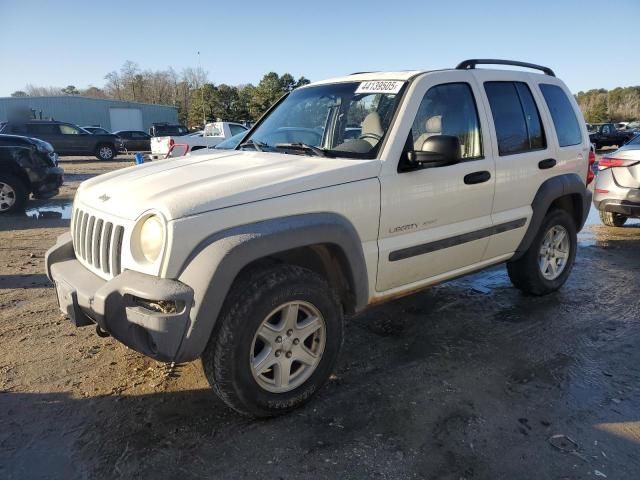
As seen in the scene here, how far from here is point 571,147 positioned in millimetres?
4836

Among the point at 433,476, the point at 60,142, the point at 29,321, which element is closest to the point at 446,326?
the point at 433,476

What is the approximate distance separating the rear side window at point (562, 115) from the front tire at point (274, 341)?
3.02 m

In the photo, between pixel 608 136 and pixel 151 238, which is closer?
pixel 151 238

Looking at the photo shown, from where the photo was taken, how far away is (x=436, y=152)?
326 centimetres

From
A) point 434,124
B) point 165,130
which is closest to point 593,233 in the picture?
point 434,124

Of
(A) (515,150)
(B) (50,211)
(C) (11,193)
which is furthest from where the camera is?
(B) (50,211)

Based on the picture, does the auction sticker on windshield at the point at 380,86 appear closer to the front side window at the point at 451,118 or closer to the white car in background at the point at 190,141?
the front side window at the point at 451,118

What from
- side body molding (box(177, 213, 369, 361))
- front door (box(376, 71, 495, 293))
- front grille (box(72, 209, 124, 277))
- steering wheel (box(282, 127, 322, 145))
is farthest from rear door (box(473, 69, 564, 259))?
front grille (box(72, 209, 124, 277))

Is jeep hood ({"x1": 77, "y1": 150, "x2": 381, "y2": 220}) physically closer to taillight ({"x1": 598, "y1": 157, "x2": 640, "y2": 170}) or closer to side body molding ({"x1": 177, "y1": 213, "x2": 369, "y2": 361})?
side body molding ({"x1": 177, "y1": 213, "x2": 369, "y2": 361})

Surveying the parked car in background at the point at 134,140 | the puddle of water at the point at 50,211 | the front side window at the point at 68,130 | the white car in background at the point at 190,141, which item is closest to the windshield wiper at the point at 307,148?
the puddle of water at the point at 50,211

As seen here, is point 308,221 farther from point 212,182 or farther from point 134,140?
point 134,140

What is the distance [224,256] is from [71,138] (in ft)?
77.5

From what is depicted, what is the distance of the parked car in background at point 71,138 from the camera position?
21763 millimetres

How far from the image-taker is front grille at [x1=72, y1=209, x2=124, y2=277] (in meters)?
2.79
